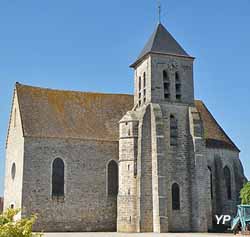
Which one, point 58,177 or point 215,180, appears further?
point 215,180

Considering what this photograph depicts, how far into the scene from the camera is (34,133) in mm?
32812

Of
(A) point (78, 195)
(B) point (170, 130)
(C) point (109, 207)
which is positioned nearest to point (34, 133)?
(A) point (78, 195)

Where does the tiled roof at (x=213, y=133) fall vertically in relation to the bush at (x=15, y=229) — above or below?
above

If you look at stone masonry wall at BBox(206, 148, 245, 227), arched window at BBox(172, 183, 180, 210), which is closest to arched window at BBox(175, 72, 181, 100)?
stone masonry wall at BBox(206, 148, 245, 227)

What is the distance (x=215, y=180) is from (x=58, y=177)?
12.4 m

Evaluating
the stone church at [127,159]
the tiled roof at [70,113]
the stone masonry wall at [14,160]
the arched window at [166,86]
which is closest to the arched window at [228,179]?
the stone church at [127,159]

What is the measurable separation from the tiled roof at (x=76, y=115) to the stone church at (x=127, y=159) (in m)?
0.08

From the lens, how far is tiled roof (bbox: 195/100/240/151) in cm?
3688

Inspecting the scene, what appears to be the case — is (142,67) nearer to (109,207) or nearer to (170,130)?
(170,130)

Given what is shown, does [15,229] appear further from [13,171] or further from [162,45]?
[162,45]

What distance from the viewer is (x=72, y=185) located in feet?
109

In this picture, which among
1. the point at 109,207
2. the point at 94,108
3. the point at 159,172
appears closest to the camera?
the point at 159,172

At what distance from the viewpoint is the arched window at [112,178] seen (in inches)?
1358

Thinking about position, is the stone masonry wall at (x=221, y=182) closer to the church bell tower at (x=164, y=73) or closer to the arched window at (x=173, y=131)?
the arched window at (x=173, y=131)
